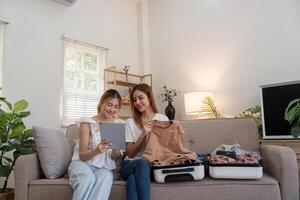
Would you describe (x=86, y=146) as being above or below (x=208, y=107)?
below

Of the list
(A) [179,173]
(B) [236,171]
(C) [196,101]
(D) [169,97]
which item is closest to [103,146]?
(A) [179,173]

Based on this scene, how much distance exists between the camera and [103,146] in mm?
1475

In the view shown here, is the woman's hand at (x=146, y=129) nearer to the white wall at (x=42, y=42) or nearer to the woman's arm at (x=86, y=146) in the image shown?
the woman's arm at (x=86, y=146)

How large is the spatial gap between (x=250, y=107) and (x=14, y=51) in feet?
9.27

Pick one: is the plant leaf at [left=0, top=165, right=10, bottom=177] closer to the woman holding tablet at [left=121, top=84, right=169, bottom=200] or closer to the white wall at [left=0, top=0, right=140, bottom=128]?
the white wall at [left=0, top=0, right=140, bottom=128]

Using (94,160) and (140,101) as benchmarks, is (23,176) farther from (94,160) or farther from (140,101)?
(140,101)

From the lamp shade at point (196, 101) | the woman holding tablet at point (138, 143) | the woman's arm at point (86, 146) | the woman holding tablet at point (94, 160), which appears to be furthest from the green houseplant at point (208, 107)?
the woman's arm at point (86, 146)

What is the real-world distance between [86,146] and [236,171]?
89 cm

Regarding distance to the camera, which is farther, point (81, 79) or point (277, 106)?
point (81, 79)

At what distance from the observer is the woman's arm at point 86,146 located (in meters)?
1.48

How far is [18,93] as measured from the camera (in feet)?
9.21

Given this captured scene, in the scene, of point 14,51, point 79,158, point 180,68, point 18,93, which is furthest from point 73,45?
point 79,158

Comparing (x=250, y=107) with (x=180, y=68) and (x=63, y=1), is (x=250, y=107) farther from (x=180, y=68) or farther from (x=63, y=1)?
(x=63, y=1)

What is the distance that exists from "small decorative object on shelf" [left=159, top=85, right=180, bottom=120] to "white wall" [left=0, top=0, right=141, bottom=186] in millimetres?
939
